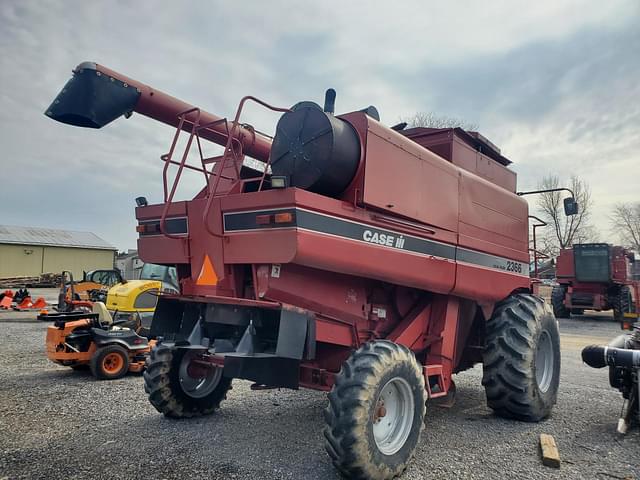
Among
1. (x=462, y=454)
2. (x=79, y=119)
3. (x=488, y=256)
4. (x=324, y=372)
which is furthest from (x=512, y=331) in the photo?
(x=79, y=119)

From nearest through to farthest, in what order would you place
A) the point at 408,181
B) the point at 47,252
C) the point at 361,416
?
the point at 361,416, the point at 408,181, the point at 47,252

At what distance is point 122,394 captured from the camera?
6.57 metres

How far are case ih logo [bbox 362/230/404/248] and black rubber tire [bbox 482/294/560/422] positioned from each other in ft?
6.36

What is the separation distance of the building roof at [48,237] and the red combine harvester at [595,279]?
3979 centimetres

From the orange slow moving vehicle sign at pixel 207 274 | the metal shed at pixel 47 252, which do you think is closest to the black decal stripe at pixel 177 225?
the orange slow moving vehicle sign at pixel 207 274

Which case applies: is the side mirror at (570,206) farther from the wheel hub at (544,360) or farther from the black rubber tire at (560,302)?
the black rubber tire at (560,302)

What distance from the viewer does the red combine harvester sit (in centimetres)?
1908

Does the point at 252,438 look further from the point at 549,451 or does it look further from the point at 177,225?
the point at 549,451

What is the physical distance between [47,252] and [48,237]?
8.65ft

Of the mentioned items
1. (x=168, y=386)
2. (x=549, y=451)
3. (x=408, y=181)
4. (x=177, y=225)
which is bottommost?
(x=549, y=451)

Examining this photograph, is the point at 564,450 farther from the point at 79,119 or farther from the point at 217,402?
the point at 79,119

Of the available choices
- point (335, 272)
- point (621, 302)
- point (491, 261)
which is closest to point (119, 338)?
point (335, 272)

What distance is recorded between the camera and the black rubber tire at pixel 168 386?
503 centimetres

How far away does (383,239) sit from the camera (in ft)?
13.9
